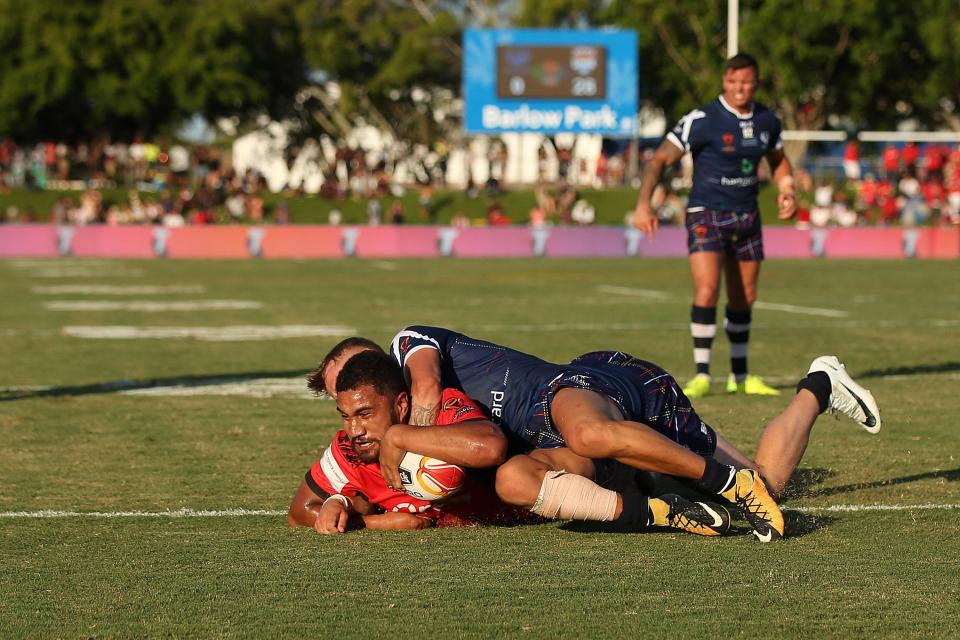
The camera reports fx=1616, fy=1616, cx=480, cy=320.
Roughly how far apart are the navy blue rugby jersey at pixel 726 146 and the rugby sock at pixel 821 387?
12.9ft

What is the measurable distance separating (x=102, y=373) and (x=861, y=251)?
26.1 m

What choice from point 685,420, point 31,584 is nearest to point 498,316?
point 685,420

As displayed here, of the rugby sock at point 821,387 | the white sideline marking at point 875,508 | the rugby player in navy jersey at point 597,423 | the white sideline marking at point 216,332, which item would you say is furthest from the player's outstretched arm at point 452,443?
the white sideline marking at point 216,332

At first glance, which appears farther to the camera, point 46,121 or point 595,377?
point 46,121

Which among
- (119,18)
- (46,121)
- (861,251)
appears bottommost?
(861,251)

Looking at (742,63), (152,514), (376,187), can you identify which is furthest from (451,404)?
(376,187)

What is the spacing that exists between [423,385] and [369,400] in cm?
26

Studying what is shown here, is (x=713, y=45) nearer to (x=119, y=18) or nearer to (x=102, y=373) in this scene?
(x=119, y=18)

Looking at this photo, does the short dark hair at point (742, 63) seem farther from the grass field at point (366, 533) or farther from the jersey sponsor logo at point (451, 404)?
the jersey sponsor logo at point (451, 404)

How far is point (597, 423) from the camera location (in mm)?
5629

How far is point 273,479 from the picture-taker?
7383 millimetres

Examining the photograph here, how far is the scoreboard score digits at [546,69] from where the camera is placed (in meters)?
41.2

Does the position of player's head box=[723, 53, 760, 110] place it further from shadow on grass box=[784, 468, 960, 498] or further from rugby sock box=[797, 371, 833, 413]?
rugby sock box=[797, 371, 833, 413]

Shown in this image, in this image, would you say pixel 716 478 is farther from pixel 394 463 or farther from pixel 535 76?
pixel 535 76
